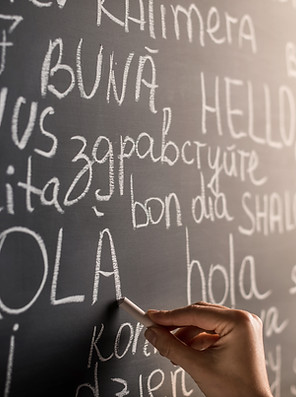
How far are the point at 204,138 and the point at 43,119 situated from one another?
1.22 feet

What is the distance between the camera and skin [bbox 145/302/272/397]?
2.91ft

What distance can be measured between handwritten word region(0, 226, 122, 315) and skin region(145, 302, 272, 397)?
11 cm

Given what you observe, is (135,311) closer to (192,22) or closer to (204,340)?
(204,340)

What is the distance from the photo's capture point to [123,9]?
1001 mm

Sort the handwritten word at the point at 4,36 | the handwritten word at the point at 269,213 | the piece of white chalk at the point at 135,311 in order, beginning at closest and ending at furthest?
the handwritten word at the point at 4,36 < the piece of white chalk at the point at 135,311 < the handwritten word at the point at 269,213

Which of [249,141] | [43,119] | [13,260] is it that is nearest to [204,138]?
[249,141]

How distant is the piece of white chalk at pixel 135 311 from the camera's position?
3.12ft

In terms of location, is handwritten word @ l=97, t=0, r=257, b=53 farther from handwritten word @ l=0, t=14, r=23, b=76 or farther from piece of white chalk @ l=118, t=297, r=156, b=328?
piece of white chalk @ l=118, t=297, r=156, b=328

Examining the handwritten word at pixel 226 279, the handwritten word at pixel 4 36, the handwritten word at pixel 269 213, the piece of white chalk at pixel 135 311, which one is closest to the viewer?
the handwritten word at pixel 4 36

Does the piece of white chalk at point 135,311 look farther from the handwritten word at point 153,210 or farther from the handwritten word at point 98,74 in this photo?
the handwritten word at point 98,74

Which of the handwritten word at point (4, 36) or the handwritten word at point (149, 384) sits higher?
the handwritten word at point (4, 36)

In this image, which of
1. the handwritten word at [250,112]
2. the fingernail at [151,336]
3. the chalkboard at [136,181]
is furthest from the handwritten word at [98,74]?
the fingernail at [151,336]

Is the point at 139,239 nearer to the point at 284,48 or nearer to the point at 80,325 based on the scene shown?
the point at 80,325

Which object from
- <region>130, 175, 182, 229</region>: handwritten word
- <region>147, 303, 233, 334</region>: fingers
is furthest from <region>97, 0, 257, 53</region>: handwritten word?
<region>147, 303, 233, 334</region>: fingers
